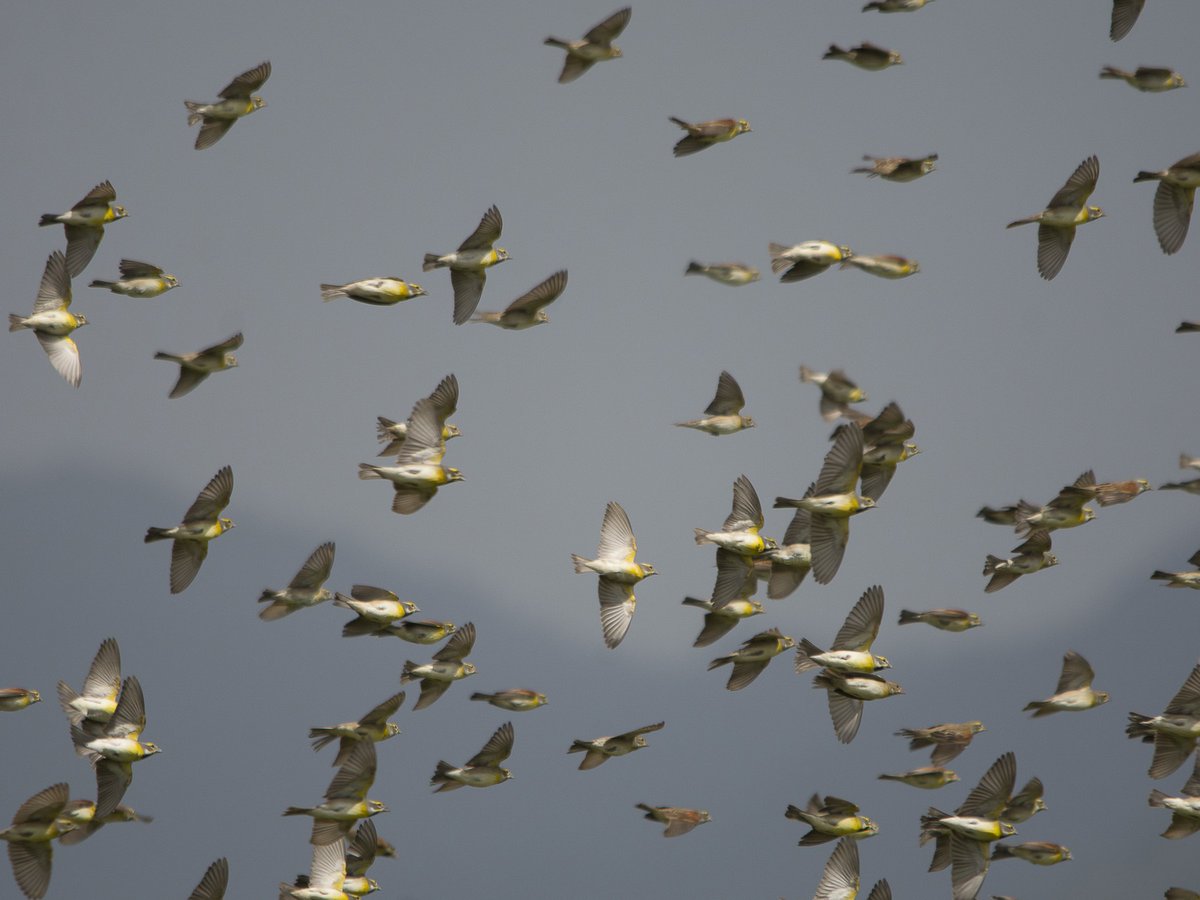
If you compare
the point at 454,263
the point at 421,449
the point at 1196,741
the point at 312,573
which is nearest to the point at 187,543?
the point at 312,573

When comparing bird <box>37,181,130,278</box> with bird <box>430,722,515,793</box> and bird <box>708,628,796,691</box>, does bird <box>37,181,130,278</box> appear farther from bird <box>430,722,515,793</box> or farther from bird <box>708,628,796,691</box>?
bird <box>708,628,796,691</box>

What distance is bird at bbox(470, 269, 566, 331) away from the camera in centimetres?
2398

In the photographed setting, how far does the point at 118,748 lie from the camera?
22078mm

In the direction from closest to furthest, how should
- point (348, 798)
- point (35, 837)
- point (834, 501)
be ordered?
point (35, 837) < point (834, 501) < point (348, 798)

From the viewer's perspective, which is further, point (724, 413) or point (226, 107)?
point (724, 413)

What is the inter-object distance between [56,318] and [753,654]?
12481mm

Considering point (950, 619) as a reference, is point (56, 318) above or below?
above

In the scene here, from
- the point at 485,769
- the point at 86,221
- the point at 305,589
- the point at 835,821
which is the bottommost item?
the point at 835,821

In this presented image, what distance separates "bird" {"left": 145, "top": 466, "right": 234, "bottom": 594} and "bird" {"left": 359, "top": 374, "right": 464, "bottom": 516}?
2245 millimetres

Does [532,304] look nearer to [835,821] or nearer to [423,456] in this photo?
[423,456]

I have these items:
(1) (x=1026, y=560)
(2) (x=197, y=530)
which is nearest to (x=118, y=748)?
(2) (x=197, y=530)

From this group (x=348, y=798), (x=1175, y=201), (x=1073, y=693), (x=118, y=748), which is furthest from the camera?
(x=1073, y=693)

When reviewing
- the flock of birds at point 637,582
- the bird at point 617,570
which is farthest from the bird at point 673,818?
the bird at point 617,570

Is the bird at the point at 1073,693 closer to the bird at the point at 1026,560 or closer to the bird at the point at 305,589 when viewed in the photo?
the bird at the point at 1026,560
